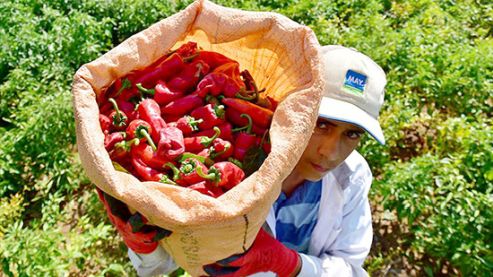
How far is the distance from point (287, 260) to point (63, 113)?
8.54ft

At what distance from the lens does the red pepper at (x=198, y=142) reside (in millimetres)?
1540

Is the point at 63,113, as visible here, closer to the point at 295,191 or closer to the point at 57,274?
the point at 57,274

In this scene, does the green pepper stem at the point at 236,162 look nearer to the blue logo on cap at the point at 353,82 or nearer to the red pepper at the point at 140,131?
the red pepper at the point at 140,131

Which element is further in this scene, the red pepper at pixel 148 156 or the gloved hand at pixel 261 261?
the gloved hand at pixel 261 261

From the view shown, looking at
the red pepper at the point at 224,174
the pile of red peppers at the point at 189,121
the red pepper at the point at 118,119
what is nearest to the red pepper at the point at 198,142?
the pile of red peppers at the point at 189,121

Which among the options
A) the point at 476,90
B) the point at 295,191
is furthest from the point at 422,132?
the point at 295,191

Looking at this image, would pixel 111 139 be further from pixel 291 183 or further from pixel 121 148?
pixel 291 183

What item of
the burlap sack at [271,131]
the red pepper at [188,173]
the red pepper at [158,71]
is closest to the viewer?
the burlap sack at [271,131]

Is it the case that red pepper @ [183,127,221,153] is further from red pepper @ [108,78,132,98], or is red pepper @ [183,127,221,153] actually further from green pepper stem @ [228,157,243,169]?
red pepper @ [108,78,132,98]

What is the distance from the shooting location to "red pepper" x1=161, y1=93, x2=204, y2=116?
1.62 m

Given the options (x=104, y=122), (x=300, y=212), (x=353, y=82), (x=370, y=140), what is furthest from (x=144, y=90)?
(x=370, y=140)

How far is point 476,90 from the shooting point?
4016 millimetres

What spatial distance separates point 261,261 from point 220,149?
50 centimetres

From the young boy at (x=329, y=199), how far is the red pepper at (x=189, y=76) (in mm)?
484
